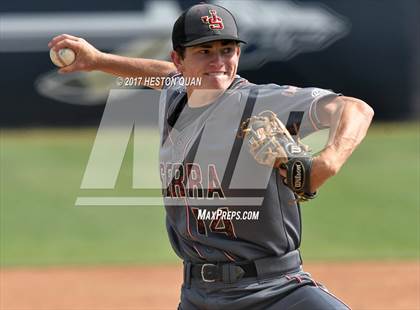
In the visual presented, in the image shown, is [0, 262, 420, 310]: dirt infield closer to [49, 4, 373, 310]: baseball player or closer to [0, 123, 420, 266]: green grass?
[0, 123, 420, 266]: green grass

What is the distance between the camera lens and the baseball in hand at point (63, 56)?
5.14m

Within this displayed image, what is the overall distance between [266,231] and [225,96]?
72cm

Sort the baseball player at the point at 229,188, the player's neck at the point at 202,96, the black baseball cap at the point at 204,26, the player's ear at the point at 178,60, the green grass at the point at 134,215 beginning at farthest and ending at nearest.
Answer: the green grass at the point at 134,215 < the player's ear at the point at 178,60 < the player's neck at the point at 202,96 < the black baseball cap at the point at 204,26 < the baseball player at the point at 229,188

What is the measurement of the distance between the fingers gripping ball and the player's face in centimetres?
47

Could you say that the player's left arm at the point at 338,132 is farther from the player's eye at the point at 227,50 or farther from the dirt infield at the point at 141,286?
the dirt infield at the point at 141,286

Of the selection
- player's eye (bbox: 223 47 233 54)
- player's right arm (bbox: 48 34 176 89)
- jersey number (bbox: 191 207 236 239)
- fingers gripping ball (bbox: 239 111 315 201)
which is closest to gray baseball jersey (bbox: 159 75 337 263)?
jersey number (bbox: 191 207 236 239)

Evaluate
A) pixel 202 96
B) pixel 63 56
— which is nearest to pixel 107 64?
pixel 63 56

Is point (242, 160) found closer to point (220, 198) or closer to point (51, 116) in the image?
point (220, 198)

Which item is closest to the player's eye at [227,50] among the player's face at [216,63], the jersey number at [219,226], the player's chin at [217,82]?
the player's face at [216,63]

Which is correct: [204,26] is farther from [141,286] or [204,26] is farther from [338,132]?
[141,286]

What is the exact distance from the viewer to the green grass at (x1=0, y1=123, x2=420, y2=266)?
1073 cm

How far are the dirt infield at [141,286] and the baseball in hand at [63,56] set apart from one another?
12.2 ft

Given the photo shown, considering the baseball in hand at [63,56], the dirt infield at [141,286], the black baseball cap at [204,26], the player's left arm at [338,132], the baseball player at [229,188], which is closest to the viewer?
the player's left arm at [338,132]

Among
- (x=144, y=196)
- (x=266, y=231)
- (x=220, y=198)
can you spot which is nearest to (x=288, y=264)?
(x=266, y=231)
